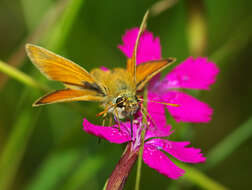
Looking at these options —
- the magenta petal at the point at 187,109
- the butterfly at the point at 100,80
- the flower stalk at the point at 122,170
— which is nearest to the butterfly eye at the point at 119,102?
the butterfly at the point at 100,80

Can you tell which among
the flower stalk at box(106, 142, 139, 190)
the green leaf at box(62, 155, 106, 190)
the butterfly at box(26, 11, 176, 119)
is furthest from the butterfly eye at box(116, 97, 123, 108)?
the green leaf at box(62, 155, 106, 190)

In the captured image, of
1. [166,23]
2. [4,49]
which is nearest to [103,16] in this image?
[166,23]

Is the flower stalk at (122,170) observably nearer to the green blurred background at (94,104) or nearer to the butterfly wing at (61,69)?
the butterfly wing at (61,69)

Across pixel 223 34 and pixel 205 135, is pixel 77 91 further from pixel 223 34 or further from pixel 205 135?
pixel 223 34

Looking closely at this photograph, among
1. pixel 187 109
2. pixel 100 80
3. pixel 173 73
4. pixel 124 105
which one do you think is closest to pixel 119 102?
pixel 124 105

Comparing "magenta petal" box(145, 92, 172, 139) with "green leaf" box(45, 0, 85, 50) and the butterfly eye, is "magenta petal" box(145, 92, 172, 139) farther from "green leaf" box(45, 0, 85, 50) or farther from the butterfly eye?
"green leaf" box(45, 0, 85, 50)

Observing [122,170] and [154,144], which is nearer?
[122,170]

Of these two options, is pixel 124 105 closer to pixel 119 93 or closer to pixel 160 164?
pixel 119 93
